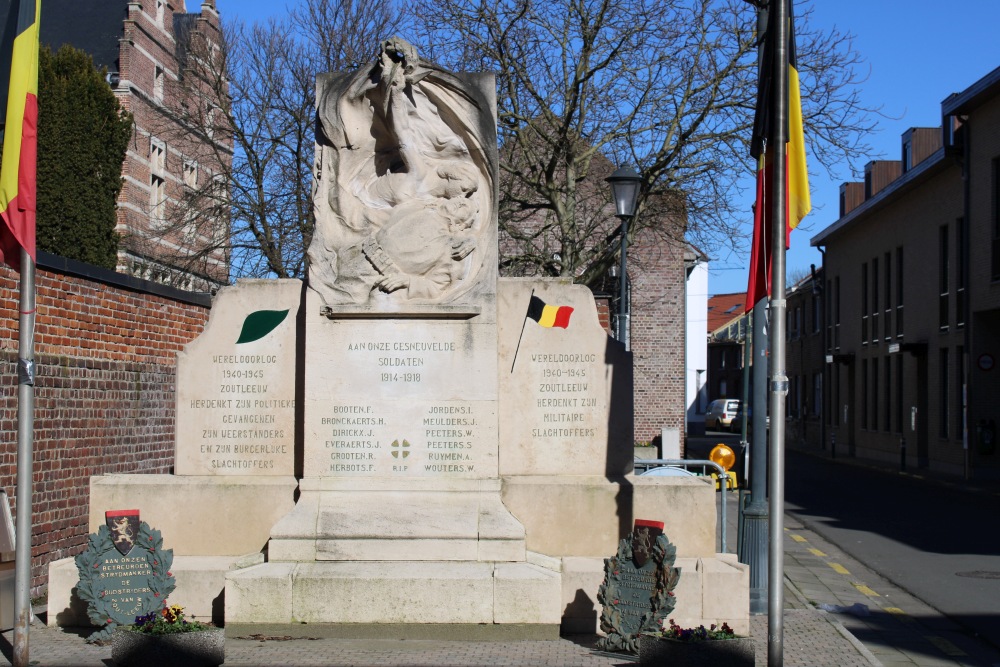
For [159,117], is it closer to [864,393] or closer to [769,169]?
[864,393]

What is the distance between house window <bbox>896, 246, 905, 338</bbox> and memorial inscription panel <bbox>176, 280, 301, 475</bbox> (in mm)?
33263

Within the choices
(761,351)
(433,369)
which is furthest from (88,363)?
(761,351)

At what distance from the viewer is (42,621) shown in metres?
10.1

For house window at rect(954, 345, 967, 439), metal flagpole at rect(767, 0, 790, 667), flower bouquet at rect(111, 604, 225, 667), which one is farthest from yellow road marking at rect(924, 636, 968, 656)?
house window at rect(954, 345, 967, 439)

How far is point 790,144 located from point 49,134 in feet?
71.8

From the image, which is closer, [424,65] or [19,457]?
[19,457]

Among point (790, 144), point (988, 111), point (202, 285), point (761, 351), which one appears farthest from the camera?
point (202, 285)

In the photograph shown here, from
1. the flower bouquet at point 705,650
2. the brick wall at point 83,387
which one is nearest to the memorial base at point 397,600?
the flower bouquet at point 705,650

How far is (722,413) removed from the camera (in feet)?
238

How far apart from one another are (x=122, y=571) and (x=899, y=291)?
35.8m

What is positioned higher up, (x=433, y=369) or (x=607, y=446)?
(x=433, y=369)

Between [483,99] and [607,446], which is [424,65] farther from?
[607,446]

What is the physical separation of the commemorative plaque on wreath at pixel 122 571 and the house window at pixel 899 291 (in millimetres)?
34782

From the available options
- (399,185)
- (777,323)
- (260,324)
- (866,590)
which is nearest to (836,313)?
(866,590)
